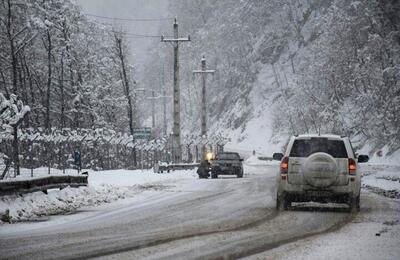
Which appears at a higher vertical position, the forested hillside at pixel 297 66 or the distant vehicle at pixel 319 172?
the forested hillside at pixel 297 66

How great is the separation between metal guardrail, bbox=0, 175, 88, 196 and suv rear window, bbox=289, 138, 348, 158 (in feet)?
21.7

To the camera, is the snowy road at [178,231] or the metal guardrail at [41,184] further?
the metal guardrail at [41,184]

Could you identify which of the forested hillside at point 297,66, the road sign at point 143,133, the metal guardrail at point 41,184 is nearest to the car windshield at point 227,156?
the road sign at point 143,133

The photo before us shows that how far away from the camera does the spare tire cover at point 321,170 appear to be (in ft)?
54.4

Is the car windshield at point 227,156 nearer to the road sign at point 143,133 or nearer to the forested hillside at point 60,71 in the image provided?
the road sign at point 143,133

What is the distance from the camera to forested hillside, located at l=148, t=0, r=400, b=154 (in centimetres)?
6094

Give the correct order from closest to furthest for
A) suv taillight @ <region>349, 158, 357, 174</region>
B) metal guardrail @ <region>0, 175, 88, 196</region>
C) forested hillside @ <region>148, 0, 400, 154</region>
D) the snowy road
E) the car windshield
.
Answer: the snowy road, metal guardrail @ <region>0, 175, 88, 196</region>, suv taillight @ <region>349, 158, 357, 174</region>, the car windshield, forested hillside @ <region>148, 0, 400, 154</region>

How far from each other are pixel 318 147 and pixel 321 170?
856 mm

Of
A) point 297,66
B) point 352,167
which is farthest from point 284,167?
point 297,66

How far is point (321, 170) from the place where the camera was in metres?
16.7

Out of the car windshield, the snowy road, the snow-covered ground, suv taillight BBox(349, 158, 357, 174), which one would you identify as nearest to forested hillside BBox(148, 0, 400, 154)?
the car windshield

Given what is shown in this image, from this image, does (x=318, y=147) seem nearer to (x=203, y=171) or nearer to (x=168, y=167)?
(x=203, y=171)

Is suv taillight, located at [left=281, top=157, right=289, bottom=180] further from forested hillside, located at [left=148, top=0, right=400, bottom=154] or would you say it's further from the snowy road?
forested hillside, located at [left=148, top=0, right=400, bottom=154]

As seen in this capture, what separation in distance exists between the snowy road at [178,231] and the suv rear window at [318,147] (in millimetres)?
1415
